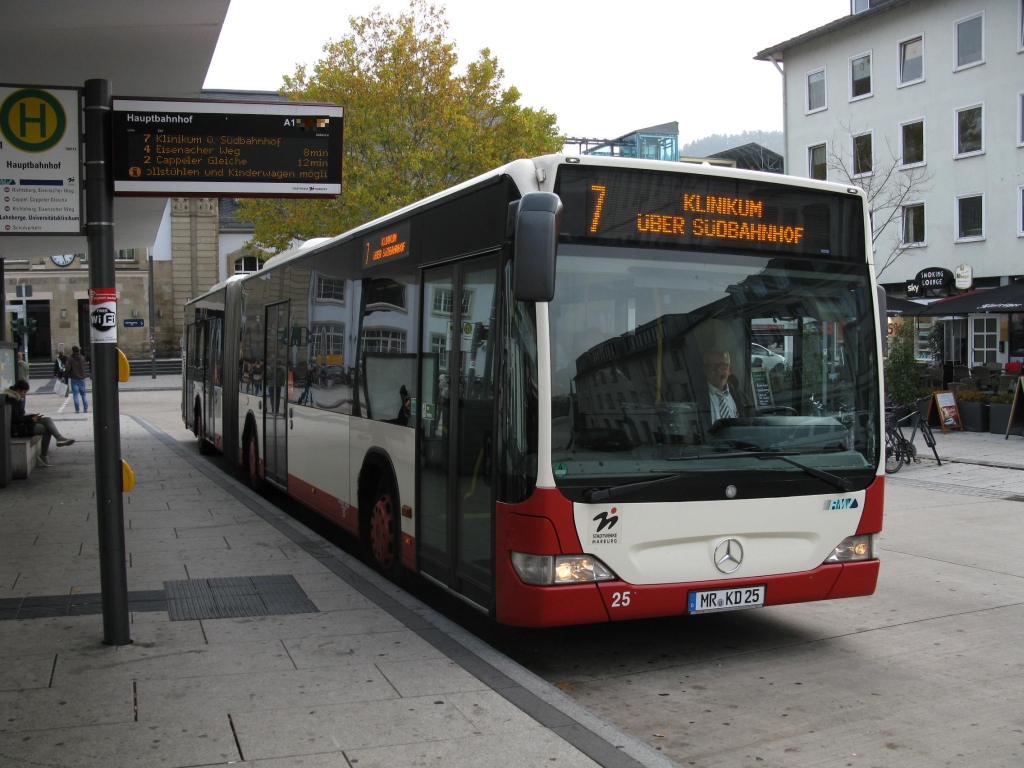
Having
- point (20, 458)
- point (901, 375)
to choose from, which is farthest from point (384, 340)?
point (901, 375)

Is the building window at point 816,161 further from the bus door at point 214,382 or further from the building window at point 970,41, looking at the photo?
the bus door at point 214,382

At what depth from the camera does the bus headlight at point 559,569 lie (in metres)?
5.62

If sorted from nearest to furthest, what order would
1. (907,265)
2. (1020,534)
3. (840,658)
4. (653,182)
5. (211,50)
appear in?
(653,182), (840,658), (211,50), (1020,534), (907,265)

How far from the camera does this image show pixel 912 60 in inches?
1480

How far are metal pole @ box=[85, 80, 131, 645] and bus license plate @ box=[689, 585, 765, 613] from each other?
3188mm

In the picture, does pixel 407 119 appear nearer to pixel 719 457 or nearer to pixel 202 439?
pixel 202 439

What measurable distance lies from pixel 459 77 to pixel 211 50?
22.0 metres

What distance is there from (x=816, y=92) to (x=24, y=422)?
34.6 metres

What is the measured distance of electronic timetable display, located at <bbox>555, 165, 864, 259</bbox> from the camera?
5.79 m

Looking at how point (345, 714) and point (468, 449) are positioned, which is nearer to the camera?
point (345, 714)

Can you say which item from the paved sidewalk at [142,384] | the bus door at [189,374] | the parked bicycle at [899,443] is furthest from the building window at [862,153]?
the paved sidewalk at [142,384]

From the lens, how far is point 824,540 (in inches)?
246

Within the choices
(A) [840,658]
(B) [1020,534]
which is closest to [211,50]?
(A) [840,658]

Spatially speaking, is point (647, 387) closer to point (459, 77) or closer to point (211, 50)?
point (211, 50)
